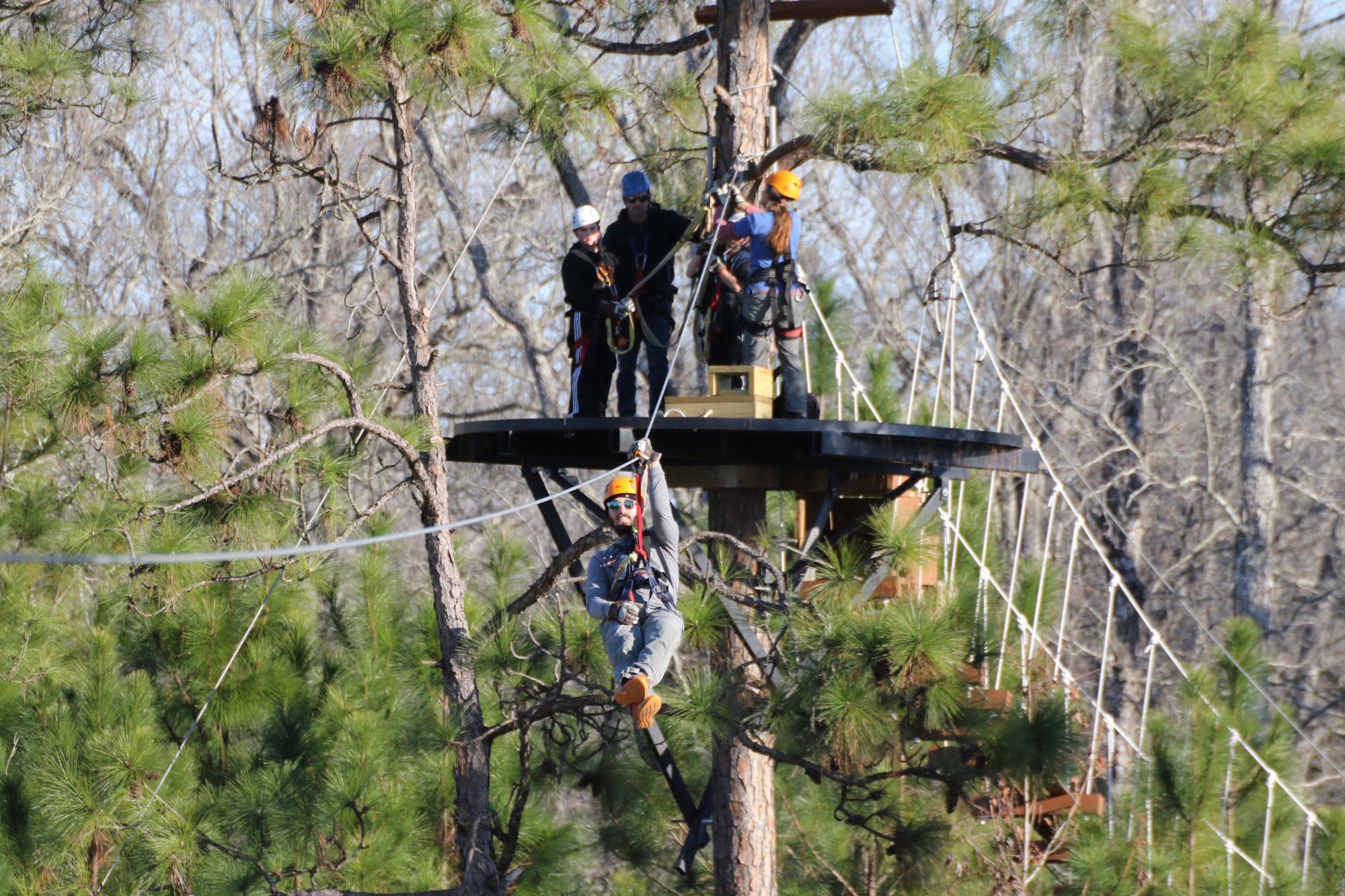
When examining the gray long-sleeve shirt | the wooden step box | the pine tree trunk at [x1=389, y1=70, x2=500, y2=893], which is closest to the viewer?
the gray long-sleeve shirt

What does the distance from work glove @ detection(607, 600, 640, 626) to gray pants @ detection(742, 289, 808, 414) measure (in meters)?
1.75

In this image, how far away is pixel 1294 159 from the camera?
6945 millimetres

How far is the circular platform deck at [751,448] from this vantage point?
641 cm

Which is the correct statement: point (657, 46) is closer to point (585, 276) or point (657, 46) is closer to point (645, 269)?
point (645, 269)

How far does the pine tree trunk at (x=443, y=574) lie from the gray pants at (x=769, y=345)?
146 centimetres

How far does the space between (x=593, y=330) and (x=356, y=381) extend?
4.49 ft

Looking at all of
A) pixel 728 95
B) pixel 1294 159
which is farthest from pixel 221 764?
pixel 1294 159

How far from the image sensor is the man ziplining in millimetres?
5777

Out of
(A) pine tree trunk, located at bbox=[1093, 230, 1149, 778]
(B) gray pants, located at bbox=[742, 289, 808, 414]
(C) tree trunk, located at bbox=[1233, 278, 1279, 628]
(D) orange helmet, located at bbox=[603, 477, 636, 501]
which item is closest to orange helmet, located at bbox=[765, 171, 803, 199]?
(B) gray pants, located at bbox=[742, 289, 808, 414]

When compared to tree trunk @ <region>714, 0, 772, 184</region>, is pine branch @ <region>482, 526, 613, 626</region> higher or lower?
lower

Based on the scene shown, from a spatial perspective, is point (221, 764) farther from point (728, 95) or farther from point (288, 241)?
point (288, 241)

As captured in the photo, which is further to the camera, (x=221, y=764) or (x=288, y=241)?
(x=288, y=241)

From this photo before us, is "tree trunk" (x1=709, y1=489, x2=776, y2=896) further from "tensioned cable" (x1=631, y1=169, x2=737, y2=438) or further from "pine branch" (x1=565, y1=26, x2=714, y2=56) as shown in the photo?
"pine branch" (x1=565, y1=26, x2=714, y2=56)

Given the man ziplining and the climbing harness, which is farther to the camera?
the climbing harness
